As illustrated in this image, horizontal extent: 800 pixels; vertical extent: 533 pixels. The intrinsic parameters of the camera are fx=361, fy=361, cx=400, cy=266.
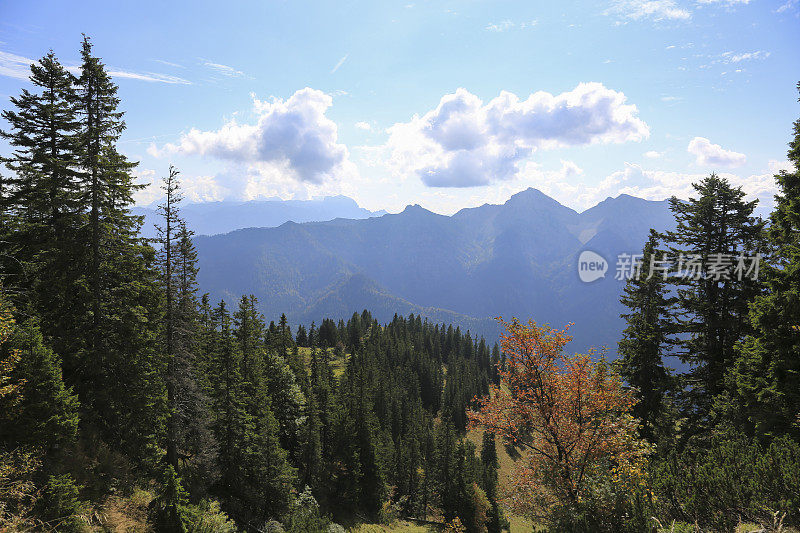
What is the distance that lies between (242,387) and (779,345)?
34.4 m

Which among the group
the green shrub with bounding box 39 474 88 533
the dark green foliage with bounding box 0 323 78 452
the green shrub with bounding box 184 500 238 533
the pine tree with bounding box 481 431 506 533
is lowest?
the pine tree with bounding box 481 431 506 533

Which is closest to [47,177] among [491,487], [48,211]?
[48,211]

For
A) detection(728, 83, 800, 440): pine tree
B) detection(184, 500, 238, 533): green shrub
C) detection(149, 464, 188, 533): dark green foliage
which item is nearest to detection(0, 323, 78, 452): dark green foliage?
detection(149, 464, 188, 533): dark green foliage

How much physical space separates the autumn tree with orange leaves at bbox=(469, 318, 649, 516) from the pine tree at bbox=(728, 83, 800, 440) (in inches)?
268

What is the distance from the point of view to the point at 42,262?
20062 mm

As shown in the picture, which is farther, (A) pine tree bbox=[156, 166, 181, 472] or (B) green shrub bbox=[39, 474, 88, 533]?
(A) pine tree bbox=[156, 166, 181, 472]

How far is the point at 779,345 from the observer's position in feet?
50.8

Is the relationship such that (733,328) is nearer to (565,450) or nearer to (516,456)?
(565,450)

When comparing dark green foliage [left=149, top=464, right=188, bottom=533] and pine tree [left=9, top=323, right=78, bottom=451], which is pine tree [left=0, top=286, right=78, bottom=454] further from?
dark green foliage [left=149, top=464, right=188, bottom=533]

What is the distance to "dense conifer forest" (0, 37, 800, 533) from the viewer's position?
39.0 ft

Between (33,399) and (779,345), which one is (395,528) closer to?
(33,399)

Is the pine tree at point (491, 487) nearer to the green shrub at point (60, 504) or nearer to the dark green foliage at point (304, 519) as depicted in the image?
the dark green foliage at point (304, 519)

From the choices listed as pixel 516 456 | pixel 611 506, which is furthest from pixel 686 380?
pixel 516 456

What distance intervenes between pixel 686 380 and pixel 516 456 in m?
97.3
